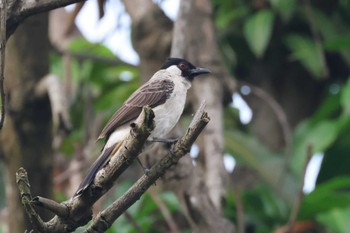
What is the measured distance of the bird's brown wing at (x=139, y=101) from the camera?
→ 12.5ft

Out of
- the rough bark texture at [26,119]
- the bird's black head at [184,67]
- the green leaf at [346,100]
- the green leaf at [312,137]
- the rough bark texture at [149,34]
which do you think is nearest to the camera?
the bird's black head at [184,67]

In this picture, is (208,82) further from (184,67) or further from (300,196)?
(300,196)

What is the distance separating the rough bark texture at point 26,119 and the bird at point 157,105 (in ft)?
2.82

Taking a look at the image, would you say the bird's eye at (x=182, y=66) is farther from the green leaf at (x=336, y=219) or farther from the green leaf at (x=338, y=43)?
the green leaf at (x=338, y=43)

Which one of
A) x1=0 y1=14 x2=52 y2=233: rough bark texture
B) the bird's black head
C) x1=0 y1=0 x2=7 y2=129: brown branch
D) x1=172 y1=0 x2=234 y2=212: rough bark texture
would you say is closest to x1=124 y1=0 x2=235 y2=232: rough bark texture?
x1=172 y1=0 x2=234 y2=212: rough bark texture

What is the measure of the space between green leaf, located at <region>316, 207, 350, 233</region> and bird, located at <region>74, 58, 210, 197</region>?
5.68 feet

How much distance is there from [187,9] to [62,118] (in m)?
1.16

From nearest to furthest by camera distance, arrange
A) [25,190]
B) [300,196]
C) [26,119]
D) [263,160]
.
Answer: [25,190] → [300,196] → [26,119] → [263,160]

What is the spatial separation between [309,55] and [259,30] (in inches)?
19.2

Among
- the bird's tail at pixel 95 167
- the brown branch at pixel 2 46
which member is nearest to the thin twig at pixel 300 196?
the bird's tail at pixel 95 167

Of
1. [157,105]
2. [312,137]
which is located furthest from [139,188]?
[312,137]

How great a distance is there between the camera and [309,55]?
687cm

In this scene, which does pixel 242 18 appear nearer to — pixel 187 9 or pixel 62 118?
pixel 187 9

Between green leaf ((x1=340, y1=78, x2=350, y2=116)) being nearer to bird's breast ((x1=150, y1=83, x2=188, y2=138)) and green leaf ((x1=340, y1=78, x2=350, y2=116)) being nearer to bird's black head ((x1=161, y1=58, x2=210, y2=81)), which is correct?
bird's black head ((x1=161, y1=58, x2=210, y2=81))
